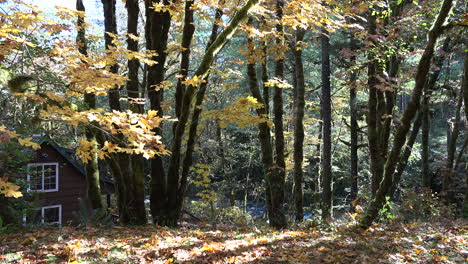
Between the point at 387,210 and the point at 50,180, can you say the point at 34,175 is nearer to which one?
the point at 50,180

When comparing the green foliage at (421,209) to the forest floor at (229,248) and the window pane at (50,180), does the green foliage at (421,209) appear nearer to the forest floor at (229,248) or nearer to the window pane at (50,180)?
the forest floor at (229,248)

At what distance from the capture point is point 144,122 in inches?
157

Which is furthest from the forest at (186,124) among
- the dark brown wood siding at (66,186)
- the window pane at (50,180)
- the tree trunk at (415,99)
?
the window pane at (50,180)

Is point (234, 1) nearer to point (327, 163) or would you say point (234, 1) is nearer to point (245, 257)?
point (245, 257)

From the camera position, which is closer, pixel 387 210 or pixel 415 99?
pixel 415 99

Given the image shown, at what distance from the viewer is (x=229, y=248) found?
4980 millimetres

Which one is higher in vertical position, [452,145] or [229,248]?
[452,145]

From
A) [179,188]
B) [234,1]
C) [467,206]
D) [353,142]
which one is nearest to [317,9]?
[234,1]

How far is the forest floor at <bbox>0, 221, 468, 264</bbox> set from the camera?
4.36 meters

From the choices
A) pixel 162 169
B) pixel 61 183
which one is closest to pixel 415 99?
pixel 162 169

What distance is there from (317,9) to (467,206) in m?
8.80

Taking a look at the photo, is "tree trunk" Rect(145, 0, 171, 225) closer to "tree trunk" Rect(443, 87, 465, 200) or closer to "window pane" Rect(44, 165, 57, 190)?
"tree trunk" Rect(443, 87, 465, 200)

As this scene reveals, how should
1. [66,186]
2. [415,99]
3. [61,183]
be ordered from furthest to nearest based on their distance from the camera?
[66,186]
[61,183]
[415,99]

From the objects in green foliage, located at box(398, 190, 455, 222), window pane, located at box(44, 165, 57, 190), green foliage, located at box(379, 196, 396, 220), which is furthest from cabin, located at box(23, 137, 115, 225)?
green foliage, located at box(398, 190, 455, 222)
